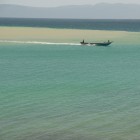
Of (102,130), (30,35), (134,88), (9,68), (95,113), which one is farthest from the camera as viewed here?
(30,35)

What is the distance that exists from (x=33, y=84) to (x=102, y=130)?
11783mm

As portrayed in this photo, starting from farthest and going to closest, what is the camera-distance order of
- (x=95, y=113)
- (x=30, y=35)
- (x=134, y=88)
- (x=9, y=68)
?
1. (x=30, y=35)
2. (x=9, y=68)
3. (x=134, y=88)
4. (x=95, y=113)

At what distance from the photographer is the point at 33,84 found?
2927 cm

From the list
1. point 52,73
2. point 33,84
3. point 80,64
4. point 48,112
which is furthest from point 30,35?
point 48,112

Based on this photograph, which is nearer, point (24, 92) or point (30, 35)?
point (24, 92)

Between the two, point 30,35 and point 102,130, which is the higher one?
point 30,35

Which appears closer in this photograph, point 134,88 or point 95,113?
point 95,113

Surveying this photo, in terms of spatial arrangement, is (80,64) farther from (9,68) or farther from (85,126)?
(85,126)

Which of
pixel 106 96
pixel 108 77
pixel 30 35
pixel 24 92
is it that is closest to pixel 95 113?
pixel 106 96

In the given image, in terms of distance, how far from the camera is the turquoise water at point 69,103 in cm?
1794

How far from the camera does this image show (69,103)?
2341cm

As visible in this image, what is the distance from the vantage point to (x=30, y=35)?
305 ft

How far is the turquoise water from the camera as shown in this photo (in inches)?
706

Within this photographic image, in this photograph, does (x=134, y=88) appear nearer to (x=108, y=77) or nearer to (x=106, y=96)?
(x=106, y=96)
